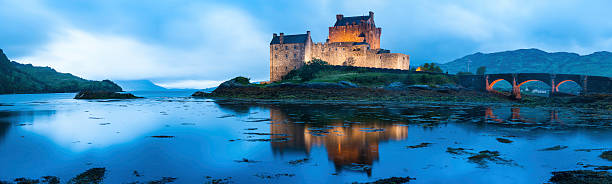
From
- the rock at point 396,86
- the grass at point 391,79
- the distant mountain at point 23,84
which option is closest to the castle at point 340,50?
the grass at point 391,79

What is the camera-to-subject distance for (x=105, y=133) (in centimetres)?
1487

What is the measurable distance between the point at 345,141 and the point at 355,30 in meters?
83.2

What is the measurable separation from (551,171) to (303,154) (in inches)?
235

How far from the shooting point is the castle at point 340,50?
79.3 meters

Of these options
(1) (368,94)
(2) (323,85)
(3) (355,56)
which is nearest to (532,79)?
(1) (368,94)

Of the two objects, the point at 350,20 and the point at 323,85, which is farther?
the point at 350,20

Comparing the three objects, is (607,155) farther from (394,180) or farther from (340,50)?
(340,50)

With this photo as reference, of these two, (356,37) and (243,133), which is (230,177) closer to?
(243,133)

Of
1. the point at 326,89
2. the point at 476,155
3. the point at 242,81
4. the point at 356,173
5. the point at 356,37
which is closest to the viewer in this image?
the point at 356,173

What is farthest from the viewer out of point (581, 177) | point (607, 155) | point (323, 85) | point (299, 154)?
point (323, 85)

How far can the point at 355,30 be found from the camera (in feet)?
303

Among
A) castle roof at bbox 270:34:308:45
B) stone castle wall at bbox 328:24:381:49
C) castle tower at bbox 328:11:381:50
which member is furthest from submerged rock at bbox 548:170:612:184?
stone castle wall at bbox 328:24:381:49

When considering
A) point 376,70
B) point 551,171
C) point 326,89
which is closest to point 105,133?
point 551,171

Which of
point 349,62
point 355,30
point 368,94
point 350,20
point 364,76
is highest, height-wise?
point 350,20
